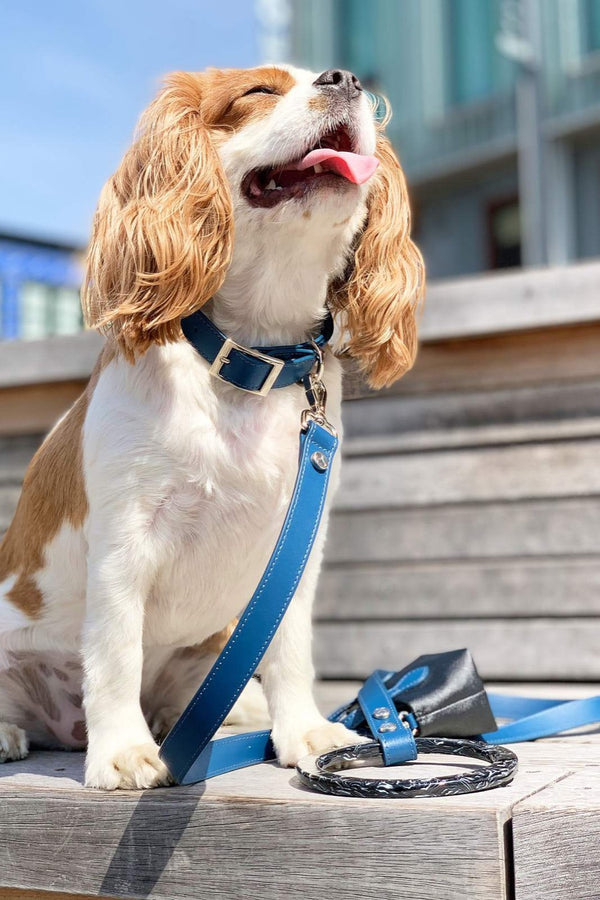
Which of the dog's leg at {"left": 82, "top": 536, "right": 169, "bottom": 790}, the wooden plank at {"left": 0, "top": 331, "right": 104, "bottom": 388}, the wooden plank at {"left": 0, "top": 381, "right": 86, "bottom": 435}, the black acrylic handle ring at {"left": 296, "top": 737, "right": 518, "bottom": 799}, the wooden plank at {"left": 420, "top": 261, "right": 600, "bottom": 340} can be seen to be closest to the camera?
the black acrylic handle ring at {"left": 296, "top": 737, "right": 518, "bottom": 799}

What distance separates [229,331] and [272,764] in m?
0.78

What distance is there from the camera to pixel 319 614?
3414mm

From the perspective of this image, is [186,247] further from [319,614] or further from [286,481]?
[319,614]

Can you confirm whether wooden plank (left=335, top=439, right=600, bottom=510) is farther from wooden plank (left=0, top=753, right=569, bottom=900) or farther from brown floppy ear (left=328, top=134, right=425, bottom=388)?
wooden plank (left=0, top=753, right=569, bottom=900)

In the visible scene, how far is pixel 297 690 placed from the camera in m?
1.87

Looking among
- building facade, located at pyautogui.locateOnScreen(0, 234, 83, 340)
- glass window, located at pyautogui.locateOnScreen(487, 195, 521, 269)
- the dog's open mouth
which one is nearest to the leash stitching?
the dog's open mouth

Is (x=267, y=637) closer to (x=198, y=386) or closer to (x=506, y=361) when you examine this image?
(x=198, y=386)

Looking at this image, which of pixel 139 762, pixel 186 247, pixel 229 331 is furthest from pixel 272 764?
pixel 186 247

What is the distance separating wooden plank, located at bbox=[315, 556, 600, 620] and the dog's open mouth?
5.51ft

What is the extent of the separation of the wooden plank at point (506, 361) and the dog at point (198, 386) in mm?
1262

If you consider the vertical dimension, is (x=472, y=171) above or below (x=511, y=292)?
above

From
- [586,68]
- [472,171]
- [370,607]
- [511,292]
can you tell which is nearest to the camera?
[511,292]

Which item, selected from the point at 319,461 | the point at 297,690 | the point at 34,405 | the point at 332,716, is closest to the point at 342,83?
the point at 319,461

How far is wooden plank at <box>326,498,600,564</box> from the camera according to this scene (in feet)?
10.1
